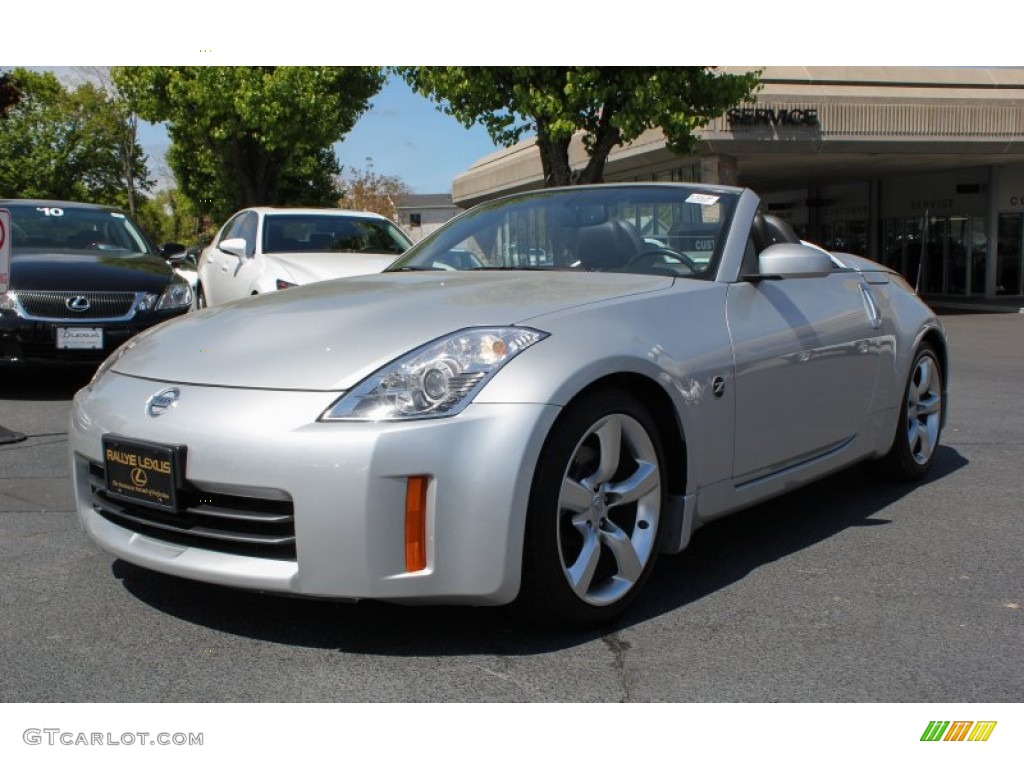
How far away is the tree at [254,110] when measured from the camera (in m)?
23.7

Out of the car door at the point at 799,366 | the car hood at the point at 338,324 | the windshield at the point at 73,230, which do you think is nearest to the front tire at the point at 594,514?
the car hood at the point at 338,324

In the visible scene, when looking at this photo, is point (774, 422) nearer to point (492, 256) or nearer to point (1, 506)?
point (492, 256)

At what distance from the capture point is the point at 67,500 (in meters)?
4.88

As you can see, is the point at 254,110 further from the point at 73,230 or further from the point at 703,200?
the point at 703,200

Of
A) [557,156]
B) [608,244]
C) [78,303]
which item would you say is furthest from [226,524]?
[557,156]

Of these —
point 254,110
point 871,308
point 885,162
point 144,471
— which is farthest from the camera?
point 885,162

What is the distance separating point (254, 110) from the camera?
23719 millimetres

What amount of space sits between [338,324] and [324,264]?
5.49 metres

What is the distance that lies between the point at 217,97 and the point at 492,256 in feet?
70.2

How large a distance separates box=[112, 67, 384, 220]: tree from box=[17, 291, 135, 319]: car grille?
16747 millimetres

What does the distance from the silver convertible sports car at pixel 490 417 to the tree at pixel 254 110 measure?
21.1 metres

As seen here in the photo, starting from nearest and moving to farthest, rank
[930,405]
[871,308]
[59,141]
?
1. [871,308]
2. [930,405]
3. [59,141]

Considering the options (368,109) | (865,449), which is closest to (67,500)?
(865,449)

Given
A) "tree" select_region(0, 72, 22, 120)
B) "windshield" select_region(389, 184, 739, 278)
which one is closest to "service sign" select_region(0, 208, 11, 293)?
"windshield" select_region(389, 184, 739, 278)
